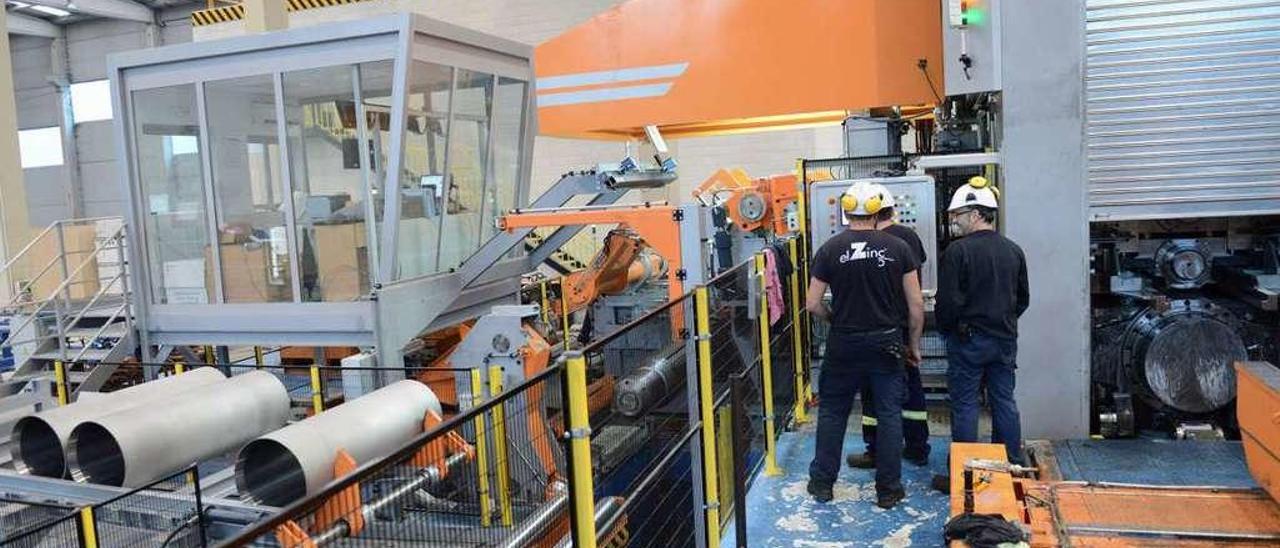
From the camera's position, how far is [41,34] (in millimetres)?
21156

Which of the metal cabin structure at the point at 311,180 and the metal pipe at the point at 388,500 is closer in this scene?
the metal pipe at the point at 388,500

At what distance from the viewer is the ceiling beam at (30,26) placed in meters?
20.7

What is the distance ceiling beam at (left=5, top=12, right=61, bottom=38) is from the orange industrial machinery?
65.4ft

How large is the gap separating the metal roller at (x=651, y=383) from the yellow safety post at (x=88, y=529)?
253 centimetres

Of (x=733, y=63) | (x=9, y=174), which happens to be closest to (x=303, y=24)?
(x=9, y=174)

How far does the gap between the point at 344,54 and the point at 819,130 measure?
1080cm

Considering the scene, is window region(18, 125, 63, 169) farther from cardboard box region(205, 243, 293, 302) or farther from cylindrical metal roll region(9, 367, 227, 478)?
cylindrical metal roll region(9, 367, 227, 478)

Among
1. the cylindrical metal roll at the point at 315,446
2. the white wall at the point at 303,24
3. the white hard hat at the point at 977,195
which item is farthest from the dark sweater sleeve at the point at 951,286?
the white wall at the point at 303,24

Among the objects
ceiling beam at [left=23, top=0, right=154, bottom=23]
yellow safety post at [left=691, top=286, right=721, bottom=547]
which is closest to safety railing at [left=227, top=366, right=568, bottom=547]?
yellow safety post at [left=691, top=286, right=721, bottom=547]

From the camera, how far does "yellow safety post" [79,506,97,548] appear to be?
4.11 m

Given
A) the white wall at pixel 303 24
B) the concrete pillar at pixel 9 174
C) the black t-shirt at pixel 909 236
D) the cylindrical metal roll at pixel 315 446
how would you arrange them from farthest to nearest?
the white wall at pixel 303 24, the concrete pillar at pixel 9 174, the black t-shirt at pixel 909 236, the cylindrical metal roll at pixel 315 446

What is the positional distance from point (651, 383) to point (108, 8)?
66.2 ft

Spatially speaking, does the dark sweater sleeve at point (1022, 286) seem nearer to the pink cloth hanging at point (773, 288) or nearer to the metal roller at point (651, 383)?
the pink cloth hanging at point (773, 288)

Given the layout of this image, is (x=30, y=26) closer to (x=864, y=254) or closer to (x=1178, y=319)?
(x=864, y=254)
